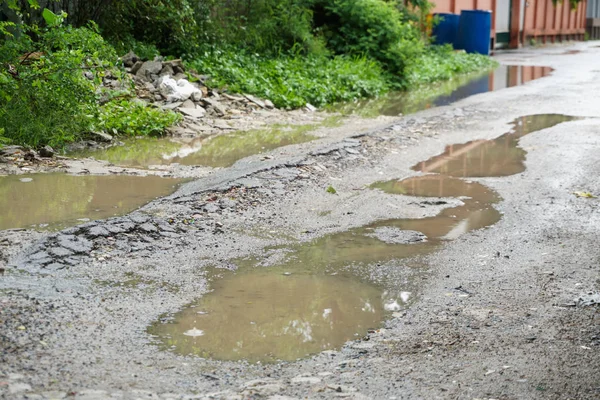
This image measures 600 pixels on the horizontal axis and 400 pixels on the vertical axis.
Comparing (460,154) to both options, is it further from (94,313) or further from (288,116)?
(94,313)

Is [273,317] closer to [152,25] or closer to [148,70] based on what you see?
[148,70]

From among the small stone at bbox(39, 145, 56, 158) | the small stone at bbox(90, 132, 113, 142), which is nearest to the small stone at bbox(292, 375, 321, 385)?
Answer: the small stone at bbox(39, 145, 56, 158)

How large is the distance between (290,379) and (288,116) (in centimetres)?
830

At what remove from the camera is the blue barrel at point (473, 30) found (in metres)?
24.2

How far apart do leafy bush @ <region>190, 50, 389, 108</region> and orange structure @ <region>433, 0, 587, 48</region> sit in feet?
38.6

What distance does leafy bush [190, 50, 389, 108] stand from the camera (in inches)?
486

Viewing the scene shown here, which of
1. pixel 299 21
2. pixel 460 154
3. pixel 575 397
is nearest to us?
pixel 575 397

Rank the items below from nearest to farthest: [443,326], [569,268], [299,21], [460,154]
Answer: [443,326] < [569,268] < [460,154] < [299,21]

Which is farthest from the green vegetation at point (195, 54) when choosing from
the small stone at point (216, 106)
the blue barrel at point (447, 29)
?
the blue barrel at point (447, 29)

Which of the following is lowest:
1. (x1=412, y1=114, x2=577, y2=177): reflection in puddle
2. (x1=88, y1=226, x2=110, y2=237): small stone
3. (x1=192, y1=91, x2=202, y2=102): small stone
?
(x1=412, y1=114, x2=577, y2=177): reflection in puddle

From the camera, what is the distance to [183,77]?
11516mm

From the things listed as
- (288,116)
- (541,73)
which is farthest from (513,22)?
(288,116)

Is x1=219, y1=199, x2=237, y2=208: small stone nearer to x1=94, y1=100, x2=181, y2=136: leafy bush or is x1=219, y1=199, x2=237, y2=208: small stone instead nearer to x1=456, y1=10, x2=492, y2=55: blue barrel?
x1=94, y1=100, x2=181, y2=136: leafy bush

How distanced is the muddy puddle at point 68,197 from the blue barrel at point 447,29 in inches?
753
